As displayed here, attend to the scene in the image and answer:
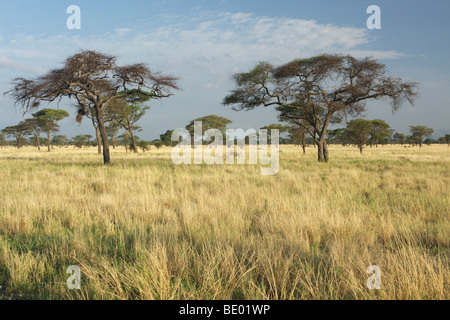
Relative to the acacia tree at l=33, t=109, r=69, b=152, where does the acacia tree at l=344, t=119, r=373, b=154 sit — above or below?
below

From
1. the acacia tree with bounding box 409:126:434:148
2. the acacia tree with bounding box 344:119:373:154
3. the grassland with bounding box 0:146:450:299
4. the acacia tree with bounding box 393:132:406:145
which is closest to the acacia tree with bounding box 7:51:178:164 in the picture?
the grassland with bounding box 0:146:450:299

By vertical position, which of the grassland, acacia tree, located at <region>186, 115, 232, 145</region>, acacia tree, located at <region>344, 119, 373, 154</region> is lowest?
the grassland

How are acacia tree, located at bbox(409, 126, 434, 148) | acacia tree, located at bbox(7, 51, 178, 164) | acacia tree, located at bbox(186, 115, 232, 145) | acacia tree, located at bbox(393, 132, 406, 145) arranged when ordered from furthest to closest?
acacia tree, located at bbox(393, 132, 406, 145), acacia tree, located at bbox(409, 126, 434, 148), acacia tree, located at bbox(186, 115, 232, 145), acacia tree, located at bbox(7, 51, 178, 164)

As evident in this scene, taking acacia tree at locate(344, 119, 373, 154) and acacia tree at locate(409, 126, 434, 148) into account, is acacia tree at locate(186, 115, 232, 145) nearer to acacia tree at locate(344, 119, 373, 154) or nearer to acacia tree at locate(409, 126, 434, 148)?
acacia tree at locate(344, 119, 373, 154)

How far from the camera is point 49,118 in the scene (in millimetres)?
51594

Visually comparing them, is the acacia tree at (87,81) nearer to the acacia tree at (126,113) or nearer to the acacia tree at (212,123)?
the acacia tree at (126,113)

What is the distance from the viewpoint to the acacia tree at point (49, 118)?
4809 centimetres

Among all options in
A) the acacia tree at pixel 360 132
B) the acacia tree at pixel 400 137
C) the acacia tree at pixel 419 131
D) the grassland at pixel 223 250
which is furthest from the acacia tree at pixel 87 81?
the acacia tree at pixel 400 137

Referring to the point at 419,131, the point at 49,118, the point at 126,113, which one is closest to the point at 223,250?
the point at 126,113

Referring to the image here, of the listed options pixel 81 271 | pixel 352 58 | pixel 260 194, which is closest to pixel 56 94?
pixel 260 194

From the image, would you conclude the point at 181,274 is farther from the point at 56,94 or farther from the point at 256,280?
the point at 56,94

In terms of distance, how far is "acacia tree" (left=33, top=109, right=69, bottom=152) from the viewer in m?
48.1

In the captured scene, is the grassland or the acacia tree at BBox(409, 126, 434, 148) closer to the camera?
the grassland
